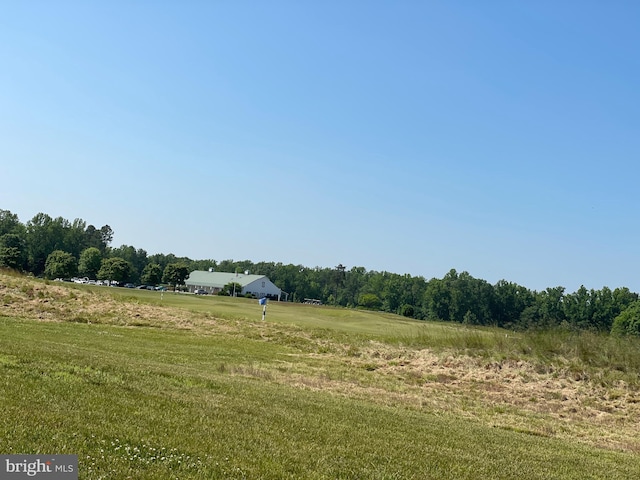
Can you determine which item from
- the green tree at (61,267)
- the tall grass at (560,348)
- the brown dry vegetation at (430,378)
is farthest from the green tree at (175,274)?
the tall grass at (560,348)

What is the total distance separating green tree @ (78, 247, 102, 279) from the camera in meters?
126

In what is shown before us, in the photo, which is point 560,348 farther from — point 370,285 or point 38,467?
point 370,285

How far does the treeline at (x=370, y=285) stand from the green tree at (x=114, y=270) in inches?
7.5

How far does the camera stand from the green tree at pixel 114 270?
117 metres

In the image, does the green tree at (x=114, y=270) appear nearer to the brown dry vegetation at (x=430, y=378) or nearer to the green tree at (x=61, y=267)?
the green tree at (x=61, y=267)

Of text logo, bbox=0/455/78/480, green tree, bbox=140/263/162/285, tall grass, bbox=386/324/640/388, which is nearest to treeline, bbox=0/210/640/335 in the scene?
green tree, bbox=140/263/162/285

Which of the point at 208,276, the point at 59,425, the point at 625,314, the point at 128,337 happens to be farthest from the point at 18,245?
the point at 59,425

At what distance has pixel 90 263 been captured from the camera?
126 meters

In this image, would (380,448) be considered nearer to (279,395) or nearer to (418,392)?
(279,395)

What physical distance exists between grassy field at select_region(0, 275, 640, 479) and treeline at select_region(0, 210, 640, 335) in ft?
261

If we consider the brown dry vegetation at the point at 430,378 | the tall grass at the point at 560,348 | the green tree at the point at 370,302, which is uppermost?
the green tree at the point at 370,302

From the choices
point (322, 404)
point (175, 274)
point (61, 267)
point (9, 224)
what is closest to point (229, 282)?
point (175, 274)

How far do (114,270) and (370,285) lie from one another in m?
78.5

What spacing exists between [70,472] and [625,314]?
347 ft
